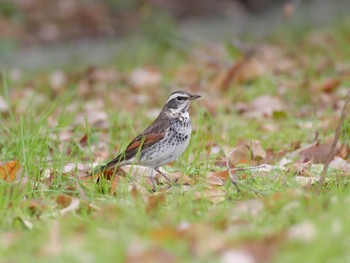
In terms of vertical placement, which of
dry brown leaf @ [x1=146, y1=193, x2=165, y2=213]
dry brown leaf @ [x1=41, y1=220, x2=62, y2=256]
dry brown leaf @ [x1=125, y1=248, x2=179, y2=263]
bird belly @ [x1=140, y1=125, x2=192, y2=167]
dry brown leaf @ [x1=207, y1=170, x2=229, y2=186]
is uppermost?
dry brown leaf @ [x1=125, y1=248, x2=179, y2=263]

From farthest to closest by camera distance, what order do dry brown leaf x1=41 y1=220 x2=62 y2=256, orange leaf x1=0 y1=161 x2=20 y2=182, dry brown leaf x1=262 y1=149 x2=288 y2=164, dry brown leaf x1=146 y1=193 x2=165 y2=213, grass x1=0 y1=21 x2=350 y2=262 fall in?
1. dry brown leaf x1=262 y1=149 x2=288 y2=164
2. orange leaf x1=0 y1=161 x2=20 y2=182
3. dry brown leaf x1=146 y1=193 x2=165 y2=213
4. dry brown leaf x1=41 y1=220 x2=62 y2=256
5. grass x1=0 y1=21 x2=350 y2=262

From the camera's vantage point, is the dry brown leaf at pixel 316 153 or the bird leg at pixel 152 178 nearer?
the bird leg at pixel 152 178

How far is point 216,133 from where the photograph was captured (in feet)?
26.8

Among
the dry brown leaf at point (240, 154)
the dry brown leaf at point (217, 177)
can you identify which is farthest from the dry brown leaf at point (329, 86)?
the dry brown leaf at point (217, 177)

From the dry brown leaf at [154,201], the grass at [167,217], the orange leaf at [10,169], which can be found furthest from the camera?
the orange leaf at [10,169]

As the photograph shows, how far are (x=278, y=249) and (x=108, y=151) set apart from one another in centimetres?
372

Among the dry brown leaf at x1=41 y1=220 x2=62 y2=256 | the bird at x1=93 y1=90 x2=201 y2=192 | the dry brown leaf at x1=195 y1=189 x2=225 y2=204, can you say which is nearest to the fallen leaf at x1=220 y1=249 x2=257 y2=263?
the dry brown leaf at x1=41 y1=220 x2=62 y2=256

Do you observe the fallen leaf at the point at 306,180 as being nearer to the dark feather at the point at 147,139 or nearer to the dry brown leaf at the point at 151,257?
the dark feather at the point at 147,139

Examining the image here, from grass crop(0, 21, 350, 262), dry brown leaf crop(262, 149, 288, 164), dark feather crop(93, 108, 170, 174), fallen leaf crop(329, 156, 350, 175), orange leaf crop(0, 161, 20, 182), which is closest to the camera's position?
grass crop(0, 21, 350, 262)

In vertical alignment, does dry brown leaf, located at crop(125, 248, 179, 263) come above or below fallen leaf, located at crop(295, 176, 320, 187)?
above

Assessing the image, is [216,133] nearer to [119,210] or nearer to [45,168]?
[45,168]

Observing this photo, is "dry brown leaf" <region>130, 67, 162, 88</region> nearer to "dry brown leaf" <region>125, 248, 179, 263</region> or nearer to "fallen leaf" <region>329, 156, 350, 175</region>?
"fallen leaf" <region>329, 156, 350, 175</region>

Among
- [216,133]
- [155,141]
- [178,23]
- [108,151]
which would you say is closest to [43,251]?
[155,141]

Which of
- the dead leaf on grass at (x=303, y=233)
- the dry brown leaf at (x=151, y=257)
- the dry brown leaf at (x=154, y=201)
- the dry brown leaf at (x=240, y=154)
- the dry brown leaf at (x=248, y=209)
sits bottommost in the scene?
the dry brown leaf at (x=240, y=154)
